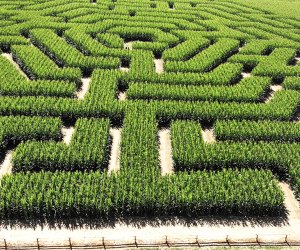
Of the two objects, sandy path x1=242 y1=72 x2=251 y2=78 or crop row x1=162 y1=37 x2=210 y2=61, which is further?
crop row x1=162 y1=37 x2=210 y2=61

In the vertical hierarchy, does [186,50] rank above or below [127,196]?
above

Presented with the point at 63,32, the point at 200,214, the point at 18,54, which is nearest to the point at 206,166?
the point at 200,214

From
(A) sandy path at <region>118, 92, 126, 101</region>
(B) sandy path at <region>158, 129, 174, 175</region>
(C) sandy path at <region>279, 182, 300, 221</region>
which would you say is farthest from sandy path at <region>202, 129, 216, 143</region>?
(A) sandy path at <region>118, 92, 126, 101</region>

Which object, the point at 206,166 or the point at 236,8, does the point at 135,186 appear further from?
the point at 236,8

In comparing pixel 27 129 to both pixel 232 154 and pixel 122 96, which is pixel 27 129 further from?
pixel 232 154

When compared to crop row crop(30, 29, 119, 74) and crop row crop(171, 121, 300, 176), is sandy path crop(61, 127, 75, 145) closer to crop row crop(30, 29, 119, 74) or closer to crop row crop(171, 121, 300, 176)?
crop row crop(171, 121, 300, 176)

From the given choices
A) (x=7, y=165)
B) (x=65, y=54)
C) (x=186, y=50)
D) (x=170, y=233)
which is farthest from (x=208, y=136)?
(x=65, y=54)

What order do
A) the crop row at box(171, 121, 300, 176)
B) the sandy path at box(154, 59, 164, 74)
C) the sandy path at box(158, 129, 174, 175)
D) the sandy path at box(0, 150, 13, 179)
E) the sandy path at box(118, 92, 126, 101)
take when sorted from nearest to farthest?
1. the sandy path at box(0, 150, 13, 179)
2. the crop row at box(171, 121, 300, 176)
3. the sandy path at box(158, 129, 174, 175)
4. the sandy path at box(118, 92, 126, 101)
5. the sandy path at box(154, 59, 164, 74)

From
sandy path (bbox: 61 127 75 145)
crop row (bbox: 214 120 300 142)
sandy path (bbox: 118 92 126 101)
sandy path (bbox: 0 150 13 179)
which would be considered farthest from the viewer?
sandy path (bbox: 118 92 126 101)

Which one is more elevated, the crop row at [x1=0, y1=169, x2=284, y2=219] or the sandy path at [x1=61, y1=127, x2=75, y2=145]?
the crop row at [x1=0, y1=169, x2=284, y2=219]
